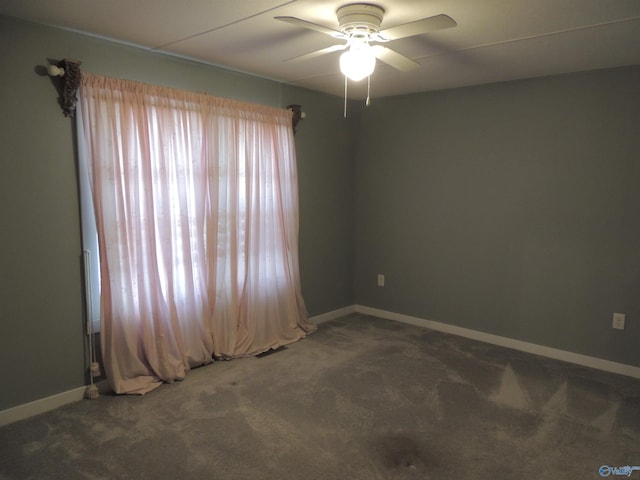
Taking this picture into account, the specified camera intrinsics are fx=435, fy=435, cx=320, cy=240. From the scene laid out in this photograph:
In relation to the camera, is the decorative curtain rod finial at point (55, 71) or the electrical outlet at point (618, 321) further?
the electrical outlet at point (618, 321)

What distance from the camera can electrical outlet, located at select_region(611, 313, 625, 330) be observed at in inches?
132

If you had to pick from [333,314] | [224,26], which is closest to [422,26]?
[224,26]

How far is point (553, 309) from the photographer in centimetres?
367

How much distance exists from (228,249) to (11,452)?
1850 mm

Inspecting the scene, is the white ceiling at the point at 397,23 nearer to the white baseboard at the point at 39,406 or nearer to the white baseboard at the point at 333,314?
the white baseboard at the point at 39,406

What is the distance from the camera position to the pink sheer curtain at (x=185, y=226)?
112 inches

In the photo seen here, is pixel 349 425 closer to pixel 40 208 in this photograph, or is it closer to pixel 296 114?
pixel 40 208

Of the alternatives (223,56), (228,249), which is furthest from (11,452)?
(223,56)

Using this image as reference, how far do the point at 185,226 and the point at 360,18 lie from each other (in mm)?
1871

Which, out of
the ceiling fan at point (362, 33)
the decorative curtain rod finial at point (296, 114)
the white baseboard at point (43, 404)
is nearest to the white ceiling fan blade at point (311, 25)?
the ceiling fan at point (362, 33)

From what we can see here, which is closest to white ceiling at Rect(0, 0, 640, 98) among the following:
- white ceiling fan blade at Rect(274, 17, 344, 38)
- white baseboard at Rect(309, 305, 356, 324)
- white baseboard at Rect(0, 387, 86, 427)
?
white ceiling fan blade at Rect(274, 17, 344, 38)

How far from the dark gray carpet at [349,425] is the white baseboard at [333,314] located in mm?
913

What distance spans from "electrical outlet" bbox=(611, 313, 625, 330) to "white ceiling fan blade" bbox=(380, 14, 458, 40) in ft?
8.95

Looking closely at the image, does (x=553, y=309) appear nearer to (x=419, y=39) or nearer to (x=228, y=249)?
(x=419, y=39)
